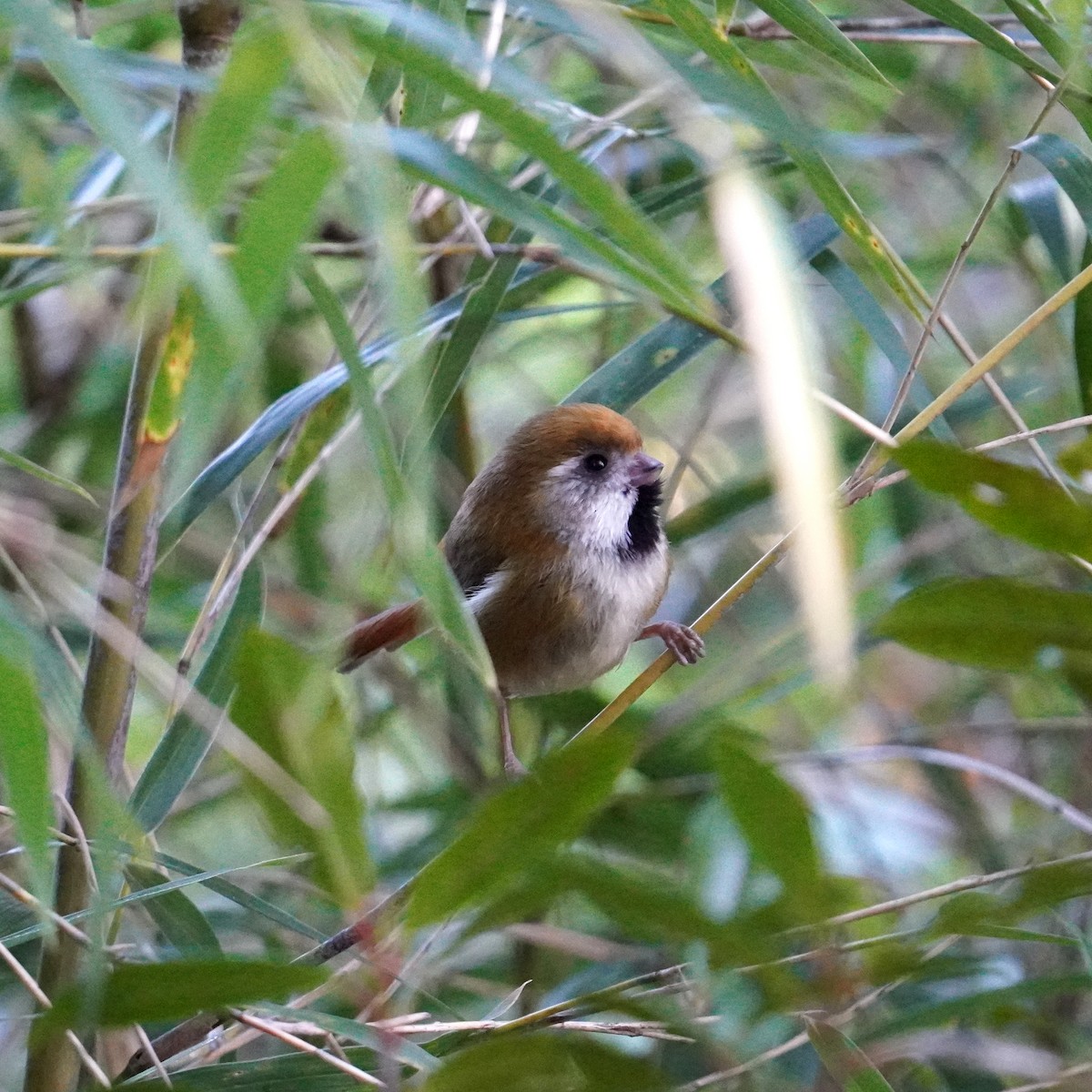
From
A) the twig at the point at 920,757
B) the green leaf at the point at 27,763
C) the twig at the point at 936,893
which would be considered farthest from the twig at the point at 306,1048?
the twig at the point at 920,757

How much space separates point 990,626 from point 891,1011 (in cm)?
100

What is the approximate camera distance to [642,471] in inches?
74.8

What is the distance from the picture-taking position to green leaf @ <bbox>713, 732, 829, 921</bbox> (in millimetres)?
639

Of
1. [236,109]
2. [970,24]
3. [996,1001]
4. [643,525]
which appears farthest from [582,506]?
[236,109]

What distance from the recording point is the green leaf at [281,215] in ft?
2.49

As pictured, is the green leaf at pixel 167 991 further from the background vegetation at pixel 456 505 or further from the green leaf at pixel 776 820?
the green leaf at pixel 776 820

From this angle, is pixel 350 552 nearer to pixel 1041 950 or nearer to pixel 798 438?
pixel 1041 950

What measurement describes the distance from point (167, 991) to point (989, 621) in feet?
1.47

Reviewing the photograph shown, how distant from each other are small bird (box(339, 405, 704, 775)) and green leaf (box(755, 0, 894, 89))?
A: 2.63 feet

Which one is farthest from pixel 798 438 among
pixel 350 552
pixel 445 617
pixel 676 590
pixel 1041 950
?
pixel 676 590

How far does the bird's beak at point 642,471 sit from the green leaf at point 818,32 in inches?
35.8

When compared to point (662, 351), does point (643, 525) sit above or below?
below

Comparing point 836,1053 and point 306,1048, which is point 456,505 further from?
point 836,1053

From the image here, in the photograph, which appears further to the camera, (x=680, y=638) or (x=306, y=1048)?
(x=680, y=638)
